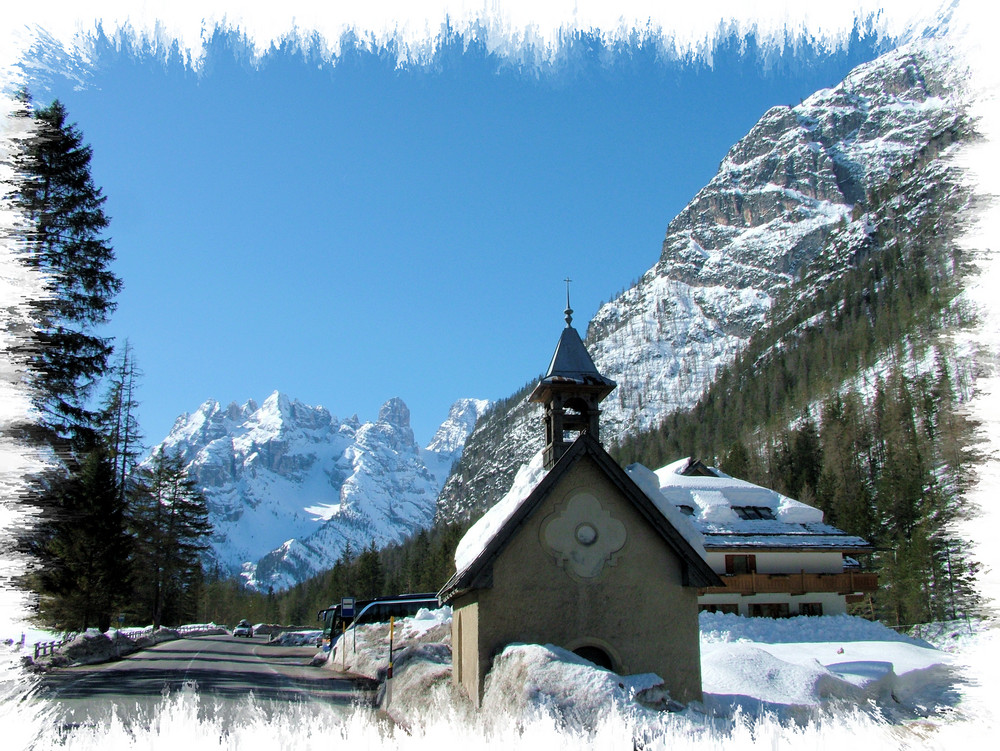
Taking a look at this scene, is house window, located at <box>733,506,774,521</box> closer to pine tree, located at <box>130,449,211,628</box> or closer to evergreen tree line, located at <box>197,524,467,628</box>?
evergreen tree line, located at <box>197,524,467,628</box>

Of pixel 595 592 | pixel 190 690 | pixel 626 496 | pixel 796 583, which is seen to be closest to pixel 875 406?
pixel 796 583

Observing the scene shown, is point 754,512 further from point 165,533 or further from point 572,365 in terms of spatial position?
point 165,533

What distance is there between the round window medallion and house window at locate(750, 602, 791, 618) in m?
28.6

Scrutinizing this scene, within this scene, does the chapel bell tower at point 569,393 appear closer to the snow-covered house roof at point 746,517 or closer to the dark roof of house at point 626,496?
the dark roof of house at point 626,496

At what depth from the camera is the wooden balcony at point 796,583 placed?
38594mm

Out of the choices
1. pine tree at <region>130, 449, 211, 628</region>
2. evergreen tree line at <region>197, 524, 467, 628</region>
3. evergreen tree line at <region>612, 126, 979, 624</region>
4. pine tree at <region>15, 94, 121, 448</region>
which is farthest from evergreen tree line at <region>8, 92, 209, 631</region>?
evergreen tree line at <region>197, 524, 467, 628</region>

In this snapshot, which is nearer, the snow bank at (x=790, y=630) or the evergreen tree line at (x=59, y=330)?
the evergreen tree line at (x=59, y=330)

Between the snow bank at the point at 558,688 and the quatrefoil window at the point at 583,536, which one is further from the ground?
the quatrefoil window at the point at 583,536

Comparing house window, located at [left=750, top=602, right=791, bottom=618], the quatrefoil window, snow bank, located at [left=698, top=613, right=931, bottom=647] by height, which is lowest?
snow bank, located at [left=698, top=613, right=931, bottom=647]

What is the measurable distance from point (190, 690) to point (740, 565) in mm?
29724

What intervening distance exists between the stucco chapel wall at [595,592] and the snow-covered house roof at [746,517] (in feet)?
79.5

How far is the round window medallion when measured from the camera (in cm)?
1500

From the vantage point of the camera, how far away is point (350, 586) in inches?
3922

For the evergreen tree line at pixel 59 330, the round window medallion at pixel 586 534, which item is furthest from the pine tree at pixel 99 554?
the round window medallion at pixel 586 534
